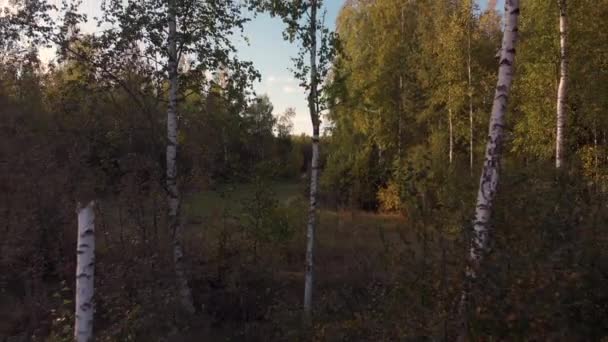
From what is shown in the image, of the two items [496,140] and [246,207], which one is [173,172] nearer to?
[246,207]

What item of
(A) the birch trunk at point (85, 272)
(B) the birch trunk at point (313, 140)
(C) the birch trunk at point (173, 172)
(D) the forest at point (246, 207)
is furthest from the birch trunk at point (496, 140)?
(C) the birch trunk at point (173, 172)

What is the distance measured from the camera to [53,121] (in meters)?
9.83

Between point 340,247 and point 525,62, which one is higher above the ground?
point 525,62

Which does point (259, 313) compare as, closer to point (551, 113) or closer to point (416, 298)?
point (416, 298)

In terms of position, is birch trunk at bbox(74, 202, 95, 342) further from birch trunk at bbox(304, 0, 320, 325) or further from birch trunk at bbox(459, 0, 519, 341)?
birch trunk at bbox(304, 0, 320, 325)

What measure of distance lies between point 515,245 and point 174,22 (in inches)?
290

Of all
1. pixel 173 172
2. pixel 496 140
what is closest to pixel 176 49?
pixel 173 172

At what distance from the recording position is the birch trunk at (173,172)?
938cm

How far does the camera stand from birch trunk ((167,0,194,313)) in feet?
30.8

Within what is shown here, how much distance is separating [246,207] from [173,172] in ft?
7.39

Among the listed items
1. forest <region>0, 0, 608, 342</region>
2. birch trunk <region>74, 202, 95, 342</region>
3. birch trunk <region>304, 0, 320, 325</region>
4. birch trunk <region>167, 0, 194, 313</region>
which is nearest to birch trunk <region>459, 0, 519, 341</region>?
forest <region>0, 0, 608, 342</region>

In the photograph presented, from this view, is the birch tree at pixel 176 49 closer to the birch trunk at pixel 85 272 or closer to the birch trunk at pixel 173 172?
the birch trunk at pixel 173 172

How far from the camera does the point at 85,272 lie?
446cm

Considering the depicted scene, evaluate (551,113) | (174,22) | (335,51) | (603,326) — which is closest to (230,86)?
(174,22)
